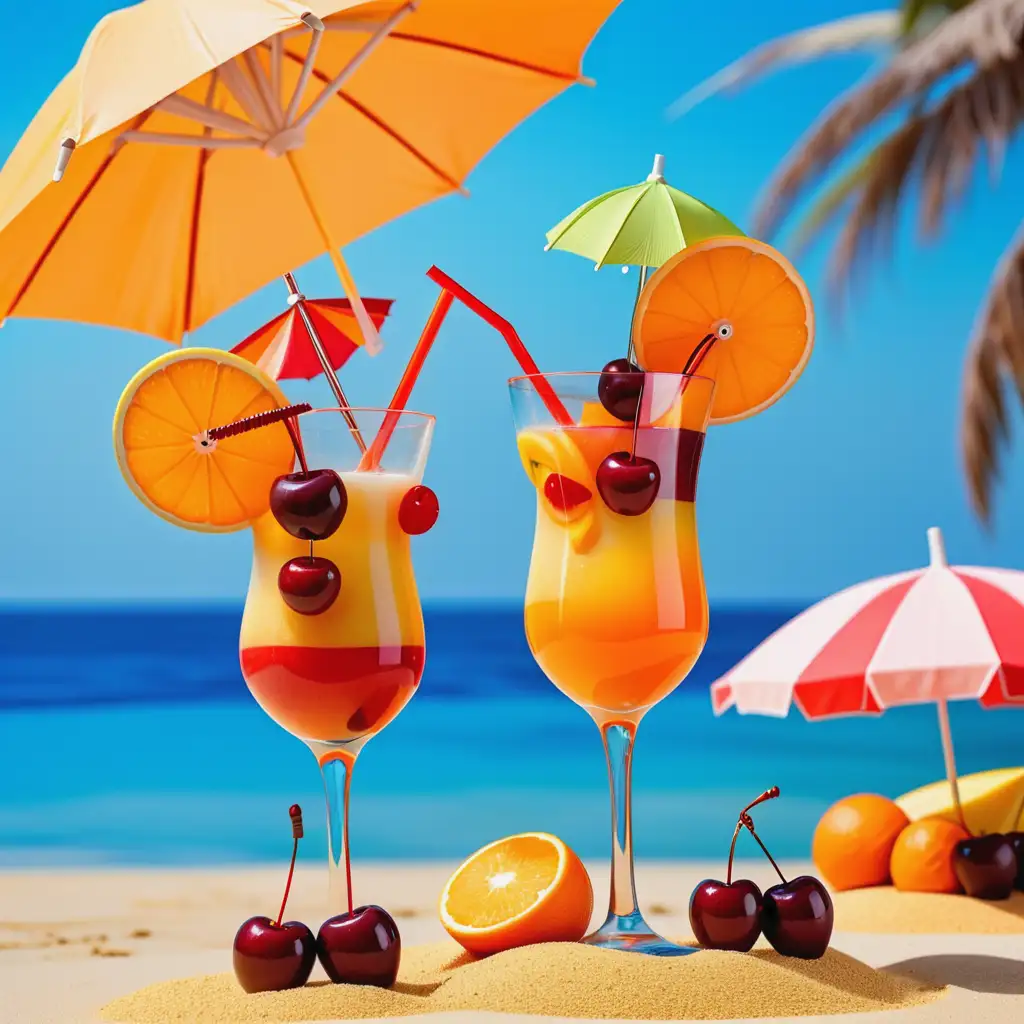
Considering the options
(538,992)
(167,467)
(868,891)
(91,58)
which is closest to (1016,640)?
(868,891)

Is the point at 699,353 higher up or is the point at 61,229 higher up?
the point at 61,229

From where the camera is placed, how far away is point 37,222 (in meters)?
3.32

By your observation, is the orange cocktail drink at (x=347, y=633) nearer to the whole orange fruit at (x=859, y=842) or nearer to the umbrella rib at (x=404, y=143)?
the umbrella rib at (x=404, y=143)

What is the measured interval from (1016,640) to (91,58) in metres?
3.10

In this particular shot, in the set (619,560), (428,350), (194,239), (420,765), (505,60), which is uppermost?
(505,60)

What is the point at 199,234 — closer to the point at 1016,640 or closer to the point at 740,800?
the point at 1016,640

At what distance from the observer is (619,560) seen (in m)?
2.70

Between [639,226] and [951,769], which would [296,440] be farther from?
[951,769]

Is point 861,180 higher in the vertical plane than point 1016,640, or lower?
higher

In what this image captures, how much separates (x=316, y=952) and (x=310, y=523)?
78cm

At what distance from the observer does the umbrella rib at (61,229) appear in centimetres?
340

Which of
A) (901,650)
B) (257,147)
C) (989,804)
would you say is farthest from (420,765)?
(257,147)

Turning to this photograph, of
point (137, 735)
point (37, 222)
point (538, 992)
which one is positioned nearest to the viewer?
point (538, 992)

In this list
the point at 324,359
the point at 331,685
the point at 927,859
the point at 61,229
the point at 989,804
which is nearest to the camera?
the point at 331,685
